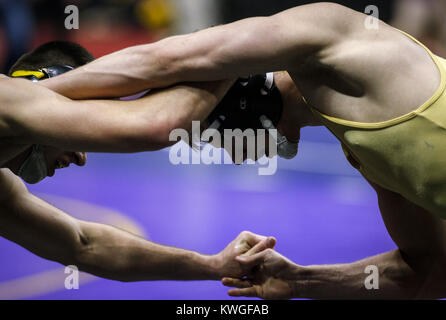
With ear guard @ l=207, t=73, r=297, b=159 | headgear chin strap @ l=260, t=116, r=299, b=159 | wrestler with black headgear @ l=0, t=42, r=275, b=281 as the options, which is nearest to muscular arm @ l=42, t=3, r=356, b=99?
wrestler with black headgear @ l=0, t=42, r=275, b=281

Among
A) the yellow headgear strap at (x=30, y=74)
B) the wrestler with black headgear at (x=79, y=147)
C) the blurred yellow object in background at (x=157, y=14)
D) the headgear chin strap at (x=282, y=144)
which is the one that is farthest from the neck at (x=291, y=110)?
the blurred yellow object in background at (x=157, y=14)

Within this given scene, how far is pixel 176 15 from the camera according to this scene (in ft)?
25.2

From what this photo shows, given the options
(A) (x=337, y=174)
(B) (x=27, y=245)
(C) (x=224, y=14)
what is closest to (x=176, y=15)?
(C) (x=224, y=14)

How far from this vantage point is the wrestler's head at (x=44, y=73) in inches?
108

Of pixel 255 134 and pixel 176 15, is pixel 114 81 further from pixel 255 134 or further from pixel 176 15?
pixel 176 15

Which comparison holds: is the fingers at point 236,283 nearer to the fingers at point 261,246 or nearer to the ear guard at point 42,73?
the fingers at point 261,246

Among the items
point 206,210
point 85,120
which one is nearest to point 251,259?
point 85,120

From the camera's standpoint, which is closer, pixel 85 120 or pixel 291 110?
pixel 85 120

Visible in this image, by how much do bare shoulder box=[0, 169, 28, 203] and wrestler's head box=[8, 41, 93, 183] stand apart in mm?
242

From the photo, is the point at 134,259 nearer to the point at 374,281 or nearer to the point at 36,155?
the point at 36,155

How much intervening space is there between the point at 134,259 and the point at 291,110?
976mm

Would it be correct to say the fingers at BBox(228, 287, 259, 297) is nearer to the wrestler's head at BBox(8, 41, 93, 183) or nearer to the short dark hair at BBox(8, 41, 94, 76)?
the wrestler's head at BBox(8, 41, 93, 183)

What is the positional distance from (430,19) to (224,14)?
2813 mm

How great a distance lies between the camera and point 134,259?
10.6 ft
